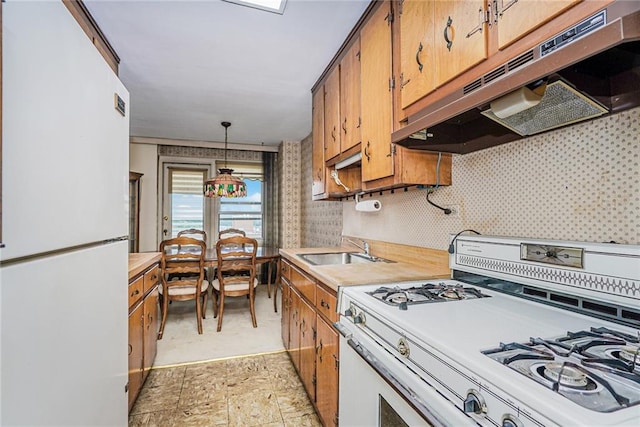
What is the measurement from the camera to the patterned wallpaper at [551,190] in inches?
37.5

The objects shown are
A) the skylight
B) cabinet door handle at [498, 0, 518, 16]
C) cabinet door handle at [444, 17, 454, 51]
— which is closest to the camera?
cabinet door handle at [498, 0, 518, 16]

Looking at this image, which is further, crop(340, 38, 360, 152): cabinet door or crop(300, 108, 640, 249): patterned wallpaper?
crop(340, 38, 360, 152): cabinet door

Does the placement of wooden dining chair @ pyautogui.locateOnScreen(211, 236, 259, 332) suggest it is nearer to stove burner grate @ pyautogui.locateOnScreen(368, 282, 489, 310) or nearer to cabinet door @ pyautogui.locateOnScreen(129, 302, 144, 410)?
cabinet door @ pyautogui.locateOnScreen(129, 302, 144, 410)

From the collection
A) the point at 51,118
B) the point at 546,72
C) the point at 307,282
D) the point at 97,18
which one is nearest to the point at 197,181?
the point at 97,18

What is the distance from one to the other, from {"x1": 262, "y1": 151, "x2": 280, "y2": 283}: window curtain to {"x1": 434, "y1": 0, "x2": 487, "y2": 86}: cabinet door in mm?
4458

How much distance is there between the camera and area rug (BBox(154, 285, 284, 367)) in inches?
105

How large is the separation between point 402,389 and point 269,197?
4979 millimetres

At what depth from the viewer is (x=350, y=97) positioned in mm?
2092

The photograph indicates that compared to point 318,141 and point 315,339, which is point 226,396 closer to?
point 315,339

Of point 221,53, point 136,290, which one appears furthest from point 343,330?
point 221,53

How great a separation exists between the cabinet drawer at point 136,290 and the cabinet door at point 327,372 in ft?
3.45

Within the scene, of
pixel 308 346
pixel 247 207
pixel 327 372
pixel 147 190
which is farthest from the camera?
pixel 247 207

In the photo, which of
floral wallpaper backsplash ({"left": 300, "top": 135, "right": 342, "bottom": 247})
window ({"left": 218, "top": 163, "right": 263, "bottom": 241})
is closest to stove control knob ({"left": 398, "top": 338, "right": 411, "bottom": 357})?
floral wallpaper backsplash ({"left": 300, "top": 135, "right": 342, "bottom": 247})

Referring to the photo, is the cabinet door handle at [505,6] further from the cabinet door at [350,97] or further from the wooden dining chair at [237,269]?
the wooden dining chair at [237,269]
